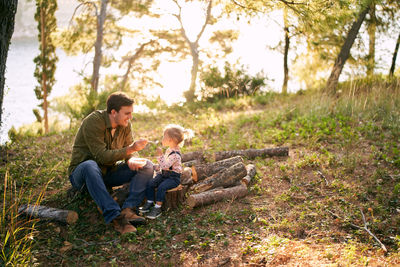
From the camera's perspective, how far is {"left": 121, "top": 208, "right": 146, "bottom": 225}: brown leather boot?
3843 millimetres

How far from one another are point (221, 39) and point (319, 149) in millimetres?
12433

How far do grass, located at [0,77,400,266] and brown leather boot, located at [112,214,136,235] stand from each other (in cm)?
9

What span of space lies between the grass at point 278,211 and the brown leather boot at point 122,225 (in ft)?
0.29

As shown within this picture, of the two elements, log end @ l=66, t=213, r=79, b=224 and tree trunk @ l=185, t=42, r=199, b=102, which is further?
tree trunk @ l=185, t=42, r=199, b=102

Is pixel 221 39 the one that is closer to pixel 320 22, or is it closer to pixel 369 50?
pixel 369 50

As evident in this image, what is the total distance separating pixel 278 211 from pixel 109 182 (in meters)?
2.31

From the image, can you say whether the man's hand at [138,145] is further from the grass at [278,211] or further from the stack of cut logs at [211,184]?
the grass at [278,211]

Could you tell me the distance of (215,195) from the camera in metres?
4.45

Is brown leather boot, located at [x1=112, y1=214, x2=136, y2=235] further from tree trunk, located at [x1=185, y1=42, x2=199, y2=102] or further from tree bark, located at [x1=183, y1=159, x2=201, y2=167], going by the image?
tree trunk, located at [x1=185, y1=42, x2=199, y2=102]

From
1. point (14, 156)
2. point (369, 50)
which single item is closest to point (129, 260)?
point (14, 156)

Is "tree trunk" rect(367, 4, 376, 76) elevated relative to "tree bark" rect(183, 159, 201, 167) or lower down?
elevated

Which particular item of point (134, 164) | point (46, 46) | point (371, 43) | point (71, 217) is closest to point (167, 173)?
point (134, 164)

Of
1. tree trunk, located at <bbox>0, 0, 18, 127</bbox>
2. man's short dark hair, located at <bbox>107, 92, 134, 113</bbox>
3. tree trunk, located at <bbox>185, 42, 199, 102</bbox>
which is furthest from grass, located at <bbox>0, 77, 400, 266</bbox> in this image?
tree trunk, located at <bbox>185, 42, 199, 102</bbox>

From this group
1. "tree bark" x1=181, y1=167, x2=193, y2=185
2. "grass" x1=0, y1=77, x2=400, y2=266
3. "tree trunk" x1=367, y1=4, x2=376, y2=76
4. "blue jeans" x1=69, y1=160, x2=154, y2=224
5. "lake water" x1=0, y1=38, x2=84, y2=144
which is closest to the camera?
"grass" x1=0, y1=77, x2=400, y2=266
